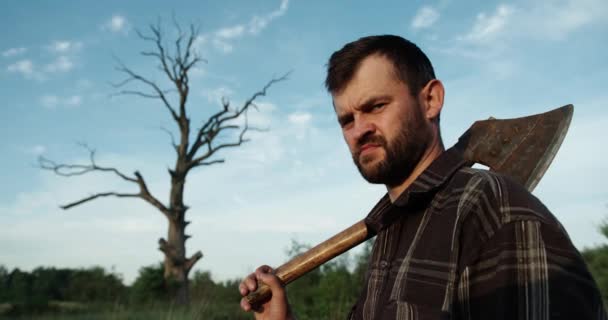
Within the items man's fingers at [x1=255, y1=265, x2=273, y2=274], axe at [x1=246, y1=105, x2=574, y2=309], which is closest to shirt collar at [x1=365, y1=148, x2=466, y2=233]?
axe at [x1=246, y1=105, x2=574, y2=309]

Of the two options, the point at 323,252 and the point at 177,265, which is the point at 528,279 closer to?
the point at 323,252

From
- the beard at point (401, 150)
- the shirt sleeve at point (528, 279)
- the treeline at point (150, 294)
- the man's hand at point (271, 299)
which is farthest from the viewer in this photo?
the treeline at point (150, 294)

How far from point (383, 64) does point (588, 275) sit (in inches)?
31.7

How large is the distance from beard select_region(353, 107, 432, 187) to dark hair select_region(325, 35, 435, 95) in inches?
4.3

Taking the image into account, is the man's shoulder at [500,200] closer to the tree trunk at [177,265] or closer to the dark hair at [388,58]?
the dark hair at [388,58]

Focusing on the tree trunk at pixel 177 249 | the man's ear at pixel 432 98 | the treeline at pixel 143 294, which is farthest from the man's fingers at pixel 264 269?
the tree trunk at pixel 177 249

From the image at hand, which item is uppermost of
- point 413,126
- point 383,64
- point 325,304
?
point 383,64

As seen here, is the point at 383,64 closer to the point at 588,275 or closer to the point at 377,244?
the point at 377,244

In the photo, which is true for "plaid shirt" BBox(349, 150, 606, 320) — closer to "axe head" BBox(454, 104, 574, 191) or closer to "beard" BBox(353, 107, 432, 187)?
"beard" BBox(353, 107, 432, 187)

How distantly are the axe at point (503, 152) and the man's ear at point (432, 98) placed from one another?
19.1 inches

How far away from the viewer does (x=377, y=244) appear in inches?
64.5

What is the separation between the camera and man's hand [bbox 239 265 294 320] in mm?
1853

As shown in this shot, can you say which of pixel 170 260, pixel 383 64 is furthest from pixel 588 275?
pixel 170 260

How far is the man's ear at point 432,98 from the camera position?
1.65 meters
